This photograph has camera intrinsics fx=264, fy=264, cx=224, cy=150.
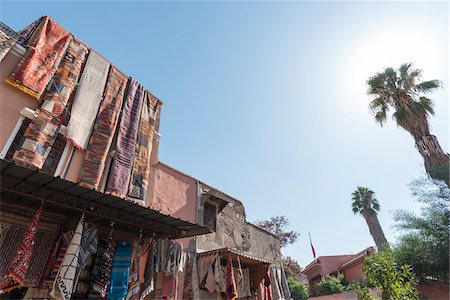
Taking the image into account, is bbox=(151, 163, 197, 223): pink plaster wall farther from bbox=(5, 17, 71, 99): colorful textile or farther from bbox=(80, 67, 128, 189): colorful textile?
bbox=(5, 17, 71, 99): colorful textile

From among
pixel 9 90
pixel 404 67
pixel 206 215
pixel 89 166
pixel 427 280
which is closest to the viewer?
pixel 9 90

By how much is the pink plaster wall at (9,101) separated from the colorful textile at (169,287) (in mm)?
5992

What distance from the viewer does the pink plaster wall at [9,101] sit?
6.35 meters

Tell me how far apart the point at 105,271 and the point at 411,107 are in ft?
58.8

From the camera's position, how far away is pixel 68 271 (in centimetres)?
547

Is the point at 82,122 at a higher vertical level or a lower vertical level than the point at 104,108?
lower

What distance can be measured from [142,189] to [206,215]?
3.90 metres

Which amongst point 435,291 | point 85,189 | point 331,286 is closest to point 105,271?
point 85,189

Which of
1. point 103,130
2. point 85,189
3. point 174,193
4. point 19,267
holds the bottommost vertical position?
point 19,267

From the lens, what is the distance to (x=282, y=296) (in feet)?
46.2

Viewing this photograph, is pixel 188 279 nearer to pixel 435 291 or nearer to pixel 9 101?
pixel 9 101

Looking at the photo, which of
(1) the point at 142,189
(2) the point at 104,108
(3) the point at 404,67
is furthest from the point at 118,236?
(3) the point at 404,67

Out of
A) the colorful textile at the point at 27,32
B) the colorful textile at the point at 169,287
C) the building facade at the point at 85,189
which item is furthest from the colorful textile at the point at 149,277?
the colorful textile at the point at 27,32

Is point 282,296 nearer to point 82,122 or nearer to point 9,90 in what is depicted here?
point 82,122
